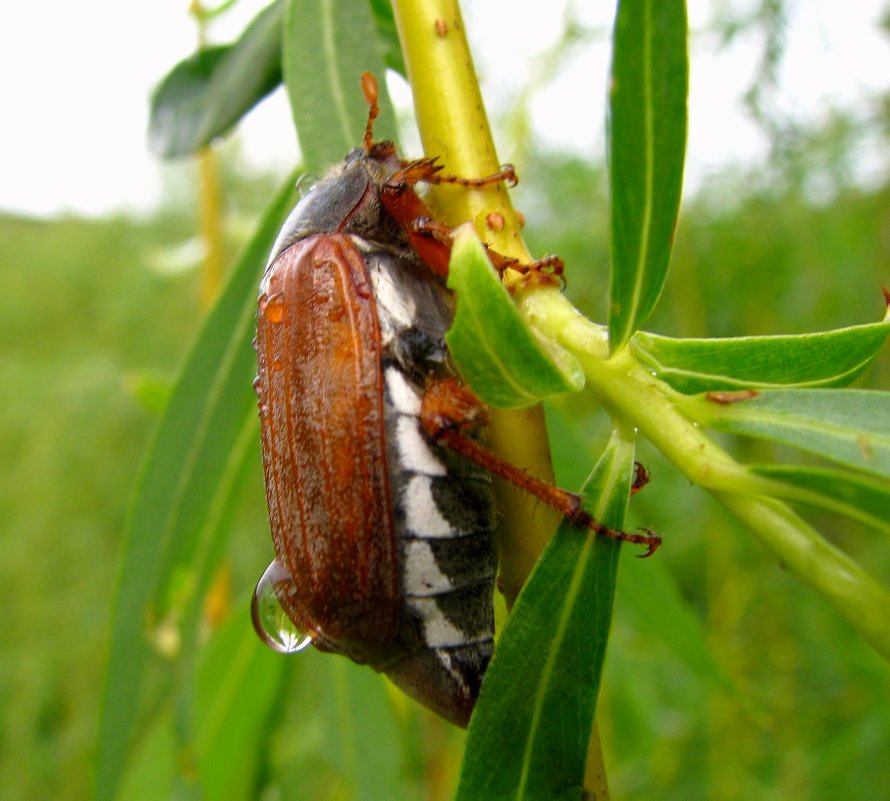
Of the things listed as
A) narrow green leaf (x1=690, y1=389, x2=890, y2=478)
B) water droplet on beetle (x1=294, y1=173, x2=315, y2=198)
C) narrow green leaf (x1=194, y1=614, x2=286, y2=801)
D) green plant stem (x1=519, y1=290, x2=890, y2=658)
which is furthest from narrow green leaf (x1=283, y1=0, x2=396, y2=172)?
narrow green leaf (x1=194, y1=614, x2=286, y2=801)

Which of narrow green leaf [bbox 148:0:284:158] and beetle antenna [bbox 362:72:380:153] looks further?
narrow green leaf [bbox 148:0:284:158]

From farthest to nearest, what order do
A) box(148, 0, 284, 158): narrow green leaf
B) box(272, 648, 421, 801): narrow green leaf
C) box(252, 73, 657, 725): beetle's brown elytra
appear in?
box(272, 648, 421, 801): narrow green leaf, box(148, 0, 284, 158): narrow green leaf, box(252, 73, 657, 725): beetle's brown elytra

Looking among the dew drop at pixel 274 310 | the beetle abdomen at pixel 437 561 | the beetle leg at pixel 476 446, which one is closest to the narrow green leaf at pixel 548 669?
the beetle leg at pixel 476 446

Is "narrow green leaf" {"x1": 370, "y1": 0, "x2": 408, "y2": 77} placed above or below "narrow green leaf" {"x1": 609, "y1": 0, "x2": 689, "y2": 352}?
above

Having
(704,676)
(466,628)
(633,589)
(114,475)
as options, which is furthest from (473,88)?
(114,475)

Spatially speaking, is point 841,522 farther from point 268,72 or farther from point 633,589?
point 268,72

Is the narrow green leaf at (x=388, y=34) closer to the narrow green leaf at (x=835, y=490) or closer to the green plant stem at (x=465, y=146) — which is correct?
the green plant stem at (x=465, y=146)

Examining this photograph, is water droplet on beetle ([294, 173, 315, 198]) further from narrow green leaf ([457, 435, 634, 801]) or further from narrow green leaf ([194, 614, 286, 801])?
narrow green leaf ([194, 614, 286, 801])

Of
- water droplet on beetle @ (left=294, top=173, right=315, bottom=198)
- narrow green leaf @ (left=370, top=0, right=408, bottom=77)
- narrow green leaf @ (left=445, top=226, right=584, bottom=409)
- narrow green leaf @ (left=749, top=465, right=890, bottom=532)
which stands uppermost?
narrow green leaf @ (left=370, top=0, right=408, bottom=77)
